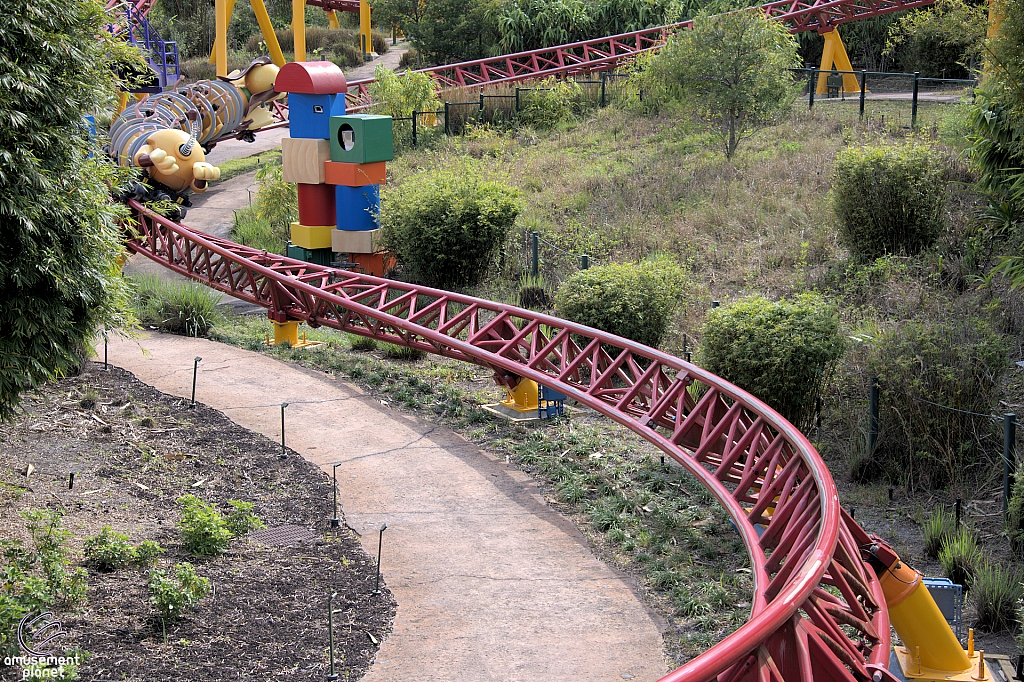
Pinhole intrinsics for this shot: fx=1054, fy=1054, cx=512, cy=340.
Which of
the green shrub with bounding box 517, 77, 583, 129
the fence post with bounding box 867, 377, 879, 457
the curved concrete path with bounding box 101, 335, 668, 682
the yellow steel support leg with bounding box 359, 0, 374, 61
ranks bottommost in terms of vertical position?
the curved concrete path with bounding box 101, 335, 668, 682

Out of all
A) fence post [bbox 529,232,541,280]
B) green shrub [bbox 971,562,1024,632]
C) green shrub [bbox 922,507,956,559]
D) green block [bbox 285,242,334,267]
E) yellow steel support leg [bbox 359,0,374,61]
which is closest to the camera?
green shrub [bbox 971,562,1024,632]

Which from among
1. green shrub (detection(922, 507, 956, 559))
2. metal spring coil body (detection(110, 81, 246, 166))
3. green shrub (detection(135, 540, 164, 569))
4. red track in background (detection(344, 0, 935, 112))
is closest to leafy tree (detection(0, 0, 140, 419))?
green shrub (detection(135, 540, 164, 569))

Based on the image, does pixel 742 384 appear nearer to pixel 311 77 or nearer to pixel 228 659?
pixel 228 659

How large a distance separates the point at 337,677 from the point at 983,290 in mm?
9666

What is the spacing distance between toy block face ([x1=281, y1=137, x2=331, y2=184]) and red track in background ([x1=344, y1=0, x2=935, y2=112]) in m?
8.19

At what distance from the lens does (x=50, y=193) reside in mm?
7477

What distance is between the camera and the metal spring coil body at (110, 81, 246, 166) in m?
19.3

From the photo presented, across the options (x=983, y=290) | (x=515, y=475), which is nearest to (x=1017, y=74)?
(x=983, y=290)

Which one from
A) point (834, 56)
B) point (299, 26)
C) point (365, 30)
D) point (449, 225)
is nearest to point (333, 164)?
point (449, 225)

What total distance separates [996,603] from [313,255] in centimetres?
1264

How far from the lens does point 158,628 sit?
7230mm

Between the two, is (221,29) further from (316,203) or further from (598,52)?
(316,203)

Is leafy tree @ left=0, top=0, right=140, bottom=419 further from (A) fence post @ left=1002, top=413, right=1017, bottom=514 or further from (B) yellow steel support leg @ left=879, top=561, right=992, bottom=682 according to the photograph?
(A) fence post @ left=1002, top=413, right=1017, bottom=514

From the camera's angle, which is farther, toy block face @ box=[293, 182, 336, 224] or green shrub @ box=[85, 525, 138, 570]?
toy block face @ box=[293, 182, 336, 224]
